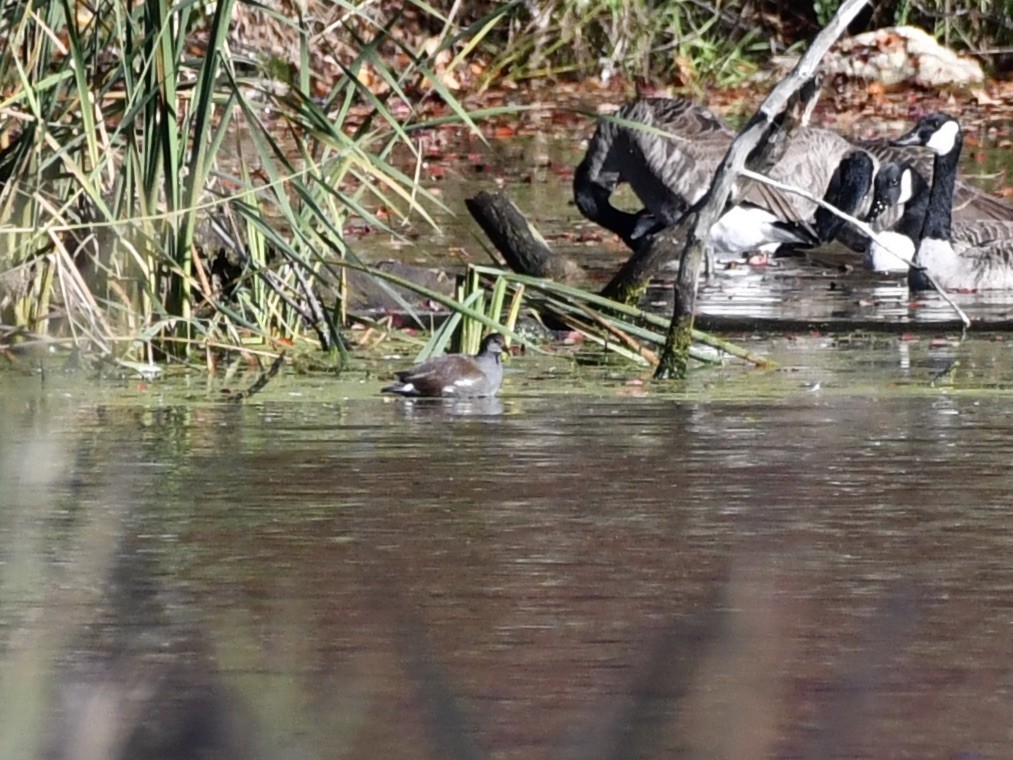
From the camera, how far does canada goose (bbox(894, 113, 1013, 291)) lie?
1165cm

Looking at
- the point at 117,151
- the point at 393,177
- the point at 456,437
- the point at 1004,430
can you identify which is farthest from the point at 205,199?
the point at 1004,430

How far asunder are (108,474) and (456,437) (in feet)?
3.23

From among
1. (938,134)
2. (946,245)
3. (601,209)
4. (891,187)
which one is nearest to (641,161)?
(601,209)

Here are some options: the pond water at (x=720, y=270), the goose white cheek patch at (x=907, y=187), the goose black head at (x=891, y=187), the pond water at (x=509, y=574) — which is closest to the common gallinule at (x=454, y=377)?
the pond water at (x=509, y=574)

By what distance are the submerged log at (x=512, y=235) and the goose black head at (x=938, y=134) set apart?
3719 millimetres

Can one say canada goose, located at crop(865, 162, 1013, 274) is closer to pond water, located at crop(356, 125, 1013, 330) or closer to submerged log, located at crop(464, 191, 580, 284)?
pond water, located at crop(356, 125, 1013, 330)

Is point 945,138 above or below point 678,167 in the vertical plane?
above

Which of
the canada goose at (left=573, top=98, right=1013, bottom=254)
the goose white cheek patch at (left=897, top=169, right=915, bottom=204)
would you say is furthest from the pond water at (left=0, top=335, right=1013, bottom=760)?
the goose white cheek patch at (left=897, top=169, right=915, bottom=204)

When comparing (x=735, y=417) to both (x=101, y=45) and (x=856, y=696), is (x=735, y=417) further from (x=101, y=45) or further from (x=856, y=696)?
(x=856, y=696)

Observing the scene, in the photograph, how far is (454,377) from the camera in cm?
725

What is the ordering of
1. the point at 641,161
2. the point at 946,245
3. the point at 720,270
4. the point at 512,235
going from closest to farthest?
the point at 512,235 < the point at 946,245 < the point at 720,270 < the point at 641,161

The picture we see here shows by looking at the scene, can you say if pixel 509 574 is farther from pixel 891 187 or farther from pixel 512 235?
pixel 891 187

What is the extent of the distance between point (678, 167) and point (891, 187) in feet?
3.63

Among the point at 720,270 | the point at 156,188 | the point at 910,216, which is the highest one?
the point at 156,188
